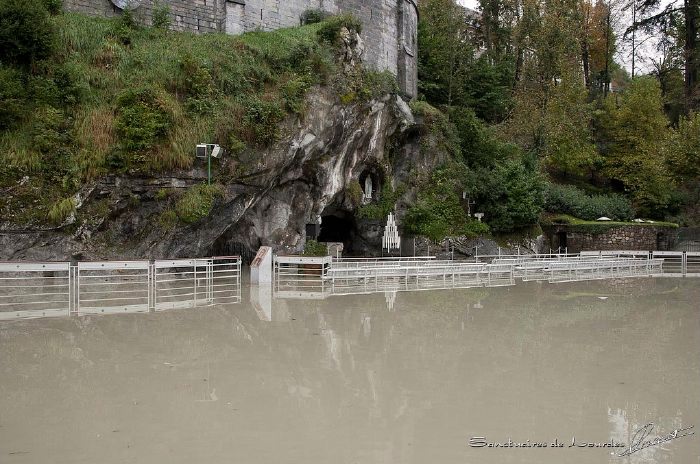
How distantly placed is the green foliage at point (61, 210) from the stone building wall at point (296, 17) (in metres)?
7.47

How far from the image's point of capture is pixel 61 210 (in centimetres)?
1278

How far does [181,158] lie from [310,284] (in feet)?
15.1

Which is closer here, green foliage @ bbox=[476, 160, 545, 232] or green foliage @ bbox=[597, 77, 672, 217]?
green foliage @ bbox=[476, 160, 545, 232]

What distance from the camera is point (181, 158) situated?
561 inches

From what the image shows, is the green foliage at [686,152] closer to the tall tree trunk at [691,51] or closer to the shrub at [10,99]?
the tall tree trunk at [691,51]

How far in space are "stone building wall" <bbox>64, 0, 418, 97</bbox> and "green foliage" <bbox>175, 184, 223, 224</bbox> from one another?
277 inches

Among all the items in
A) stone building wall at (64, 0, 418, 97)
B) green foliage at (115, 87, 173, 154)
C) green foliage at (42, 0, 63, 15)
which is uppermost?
stone building wall at (64, 0, 418, 97)

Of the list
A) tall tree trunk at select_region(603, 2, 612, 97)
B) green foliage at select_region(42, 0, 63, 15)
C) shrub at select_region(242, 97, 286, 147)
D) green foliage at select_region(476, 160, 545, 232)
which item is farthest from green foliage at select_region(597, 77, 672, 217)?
green foliage at select_region(42, 0, 63, 15)

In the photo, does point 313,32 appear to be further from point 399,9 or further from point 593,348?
point 593,348

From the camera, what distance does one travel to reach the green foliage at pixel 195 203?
14203 mm

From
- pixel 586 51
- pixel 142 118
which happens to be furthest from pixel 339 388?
pixel 586 51

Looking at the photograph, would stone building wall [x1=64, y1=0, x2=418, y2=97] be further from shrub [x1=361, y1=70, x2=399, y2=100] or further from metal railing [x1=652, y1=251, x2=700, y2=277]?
metal railing [x1=652, y1=251, x2=700, y2=277]

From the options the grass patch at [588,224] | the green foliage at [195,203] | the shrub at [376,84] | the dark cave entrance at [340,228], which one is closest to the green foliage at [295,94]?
the shrub at [376,84]

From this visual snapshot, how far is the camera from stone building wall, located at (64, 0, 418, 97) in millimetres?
18016
